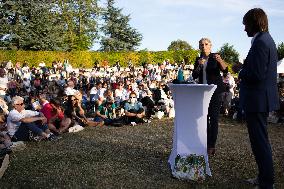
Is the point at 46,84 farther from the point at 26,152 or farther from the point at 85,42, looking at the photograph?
the point at 85,42

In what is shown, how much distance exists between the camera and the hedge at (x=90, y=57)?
36.2 meters

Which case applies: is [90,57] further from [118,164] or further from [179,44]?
[179,44]

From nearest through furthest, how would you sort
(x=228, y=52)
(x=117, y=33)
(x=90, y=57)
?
(x=90, y=57) < (x=228, y=52) < (x=117, y=33)

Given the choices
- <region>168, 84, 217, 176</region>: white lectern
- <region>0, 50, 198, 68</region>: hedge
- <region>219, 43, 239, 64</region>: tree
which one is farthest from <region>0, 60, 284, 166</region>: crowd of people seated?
<region>219, 43, 239, 64</region>: tree

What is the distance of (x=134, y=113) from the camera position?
43.8 feet

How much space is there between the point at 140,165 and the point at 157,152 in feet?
3.69

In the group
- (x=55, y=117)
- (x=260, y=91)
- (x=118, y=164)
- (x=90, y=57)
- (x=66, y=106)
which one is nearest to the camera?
(x=260, y=91)

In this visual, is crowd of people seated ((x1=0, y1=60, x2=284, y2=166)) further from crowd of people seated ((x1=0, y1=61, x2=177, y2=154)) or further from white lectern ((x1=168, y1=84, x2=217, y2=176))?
white lectern ((x1=168, y1=84, x2=217, y2=176))

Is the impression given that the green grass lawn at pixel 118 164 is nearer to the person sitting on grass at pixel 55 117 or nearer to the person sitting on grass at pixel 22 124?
the person sitting on grass at pixel 22 124

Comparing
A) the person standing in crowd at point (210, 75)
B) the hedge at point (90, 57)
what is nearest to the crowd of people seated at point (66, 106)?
the person standing in crowd at point (210, 75)

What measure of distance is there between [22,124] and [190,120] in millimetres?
4771

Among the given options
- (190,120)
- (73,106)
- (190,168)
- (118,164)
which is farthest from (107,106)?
(190,168)

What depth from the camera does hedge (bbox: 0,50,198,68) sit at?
36156 mm

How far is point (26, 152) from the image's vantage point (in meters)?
7.68
